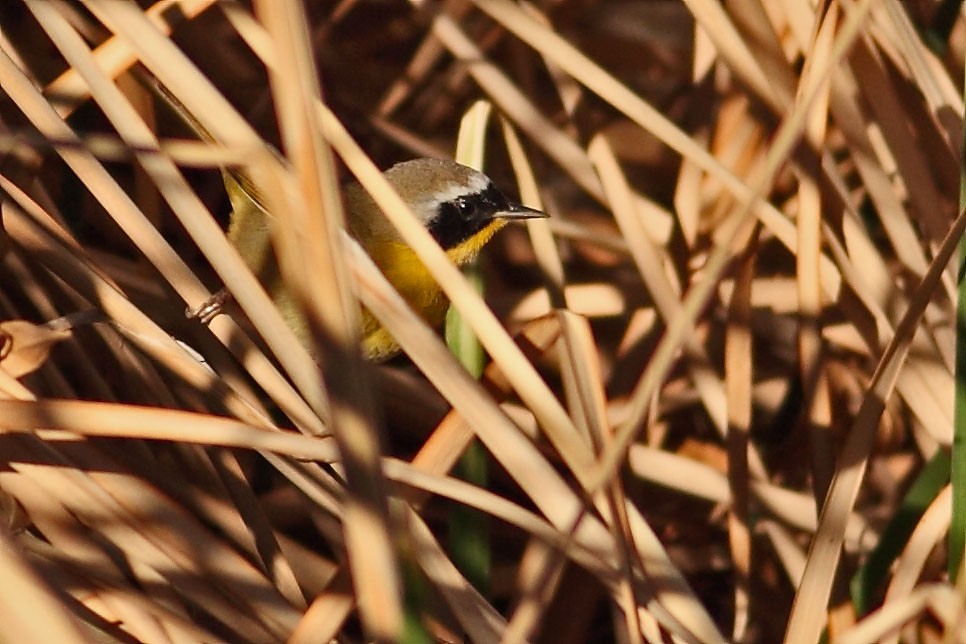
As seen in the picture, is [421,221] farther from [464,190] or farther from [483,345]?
[483,345]

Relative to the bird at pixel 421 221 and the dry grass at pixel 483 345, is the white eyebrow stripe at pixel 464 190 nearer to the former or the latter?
the bird at pixel 421 221

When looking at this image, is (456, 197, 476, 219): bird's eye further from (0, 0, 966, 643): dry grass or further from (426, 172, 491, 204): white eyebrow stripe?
(0, 0, 966, 643): dry grass

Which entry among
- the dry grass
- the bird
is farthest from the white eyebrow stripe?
the dry grass

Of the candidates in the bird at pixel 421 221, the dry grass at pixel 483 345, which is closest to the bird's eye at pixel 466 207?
the bird at pixel 421 221

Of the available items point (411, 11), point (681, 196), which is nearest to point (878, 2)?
point (681, 196)

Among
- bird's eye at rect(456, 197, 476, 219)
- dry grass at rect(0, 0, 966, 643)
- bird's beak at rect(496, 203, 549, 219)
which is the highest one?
bird's eye at rect(456, 197, 476, 219)

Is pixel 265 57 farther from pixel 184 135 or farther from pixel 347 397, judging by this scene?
pixel 184 135

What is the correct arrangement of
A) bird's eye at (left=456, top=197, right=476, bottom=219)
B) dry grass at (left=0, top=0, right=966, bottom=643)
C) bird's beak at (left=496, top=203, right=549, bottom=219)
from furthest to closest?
bird's eye at (left=456, top=197, right=476, bottom=219), bird's beak at (left=496, top=203, right=549, bottom=219), dry grass at (left=0, top=0, right=966, bottom=643)
